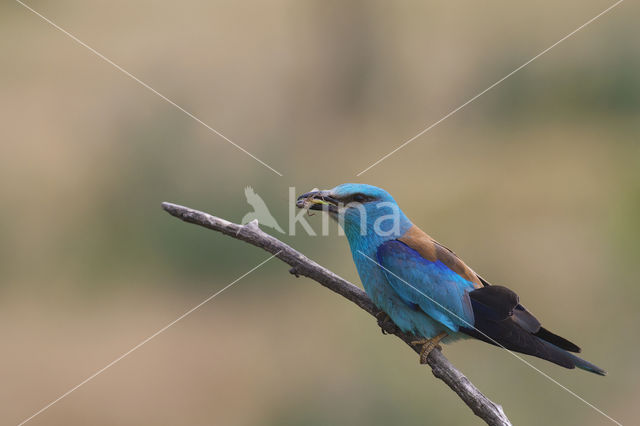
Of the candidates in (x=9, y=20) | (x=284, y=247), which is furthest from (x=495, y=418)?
(x=9, y=20)

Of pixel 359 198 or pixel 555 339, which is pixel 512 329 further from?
pixel 359 198

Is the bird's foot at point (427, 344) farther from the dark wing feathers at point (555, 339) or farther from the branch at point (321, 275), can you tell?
the dark wing feathers at point (555, 339)

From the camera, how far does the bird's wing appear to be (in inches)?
74.3

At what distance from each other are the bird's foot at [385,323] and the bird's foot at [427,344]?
106 millimetres

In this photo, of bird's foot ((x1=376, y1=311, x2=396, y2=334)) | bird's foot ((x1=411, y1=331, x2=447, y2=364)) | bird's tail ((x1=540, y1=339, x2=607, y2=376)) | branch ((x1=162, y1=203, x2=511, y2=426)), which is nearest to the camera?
branch ((x1=162, y1=203, x2=511, y2=426))

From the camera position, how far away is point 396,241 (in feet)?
6.70

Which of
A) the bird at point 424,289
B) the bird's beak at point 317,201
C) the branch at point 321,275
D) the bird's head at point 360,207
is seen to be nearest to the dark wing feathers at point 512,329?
the bird at point 424,289

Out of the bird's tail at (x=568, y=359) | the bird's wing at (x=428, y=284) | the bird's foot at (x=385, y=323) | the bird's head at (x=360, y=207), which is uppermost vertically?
the bird's head at (x=360, y=207)

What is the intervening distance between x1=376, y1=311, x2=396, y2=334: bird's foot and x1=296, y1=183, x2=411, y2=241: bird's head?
0.25 metres

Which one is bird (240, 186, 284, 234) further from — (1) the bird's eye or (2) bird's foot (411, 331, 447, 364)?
(2) bird's foot (411, 331, 447, 364)

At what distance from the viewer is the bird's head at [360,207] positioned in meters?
2.03

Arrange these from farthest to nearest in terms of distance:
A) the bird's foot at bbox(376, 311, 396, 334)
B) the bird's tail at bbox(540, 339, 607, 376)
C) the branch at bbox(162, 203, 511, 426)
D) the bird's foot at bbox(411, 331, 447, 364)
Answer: the bird's foot at bbox(376, 311, 396, 334)
the bird's foot at bbox(411, 331, 447, 364)
the bird's tail at bbox(540, 339, 607, 376)
the branch at bbox(162, 203, 511, 426)

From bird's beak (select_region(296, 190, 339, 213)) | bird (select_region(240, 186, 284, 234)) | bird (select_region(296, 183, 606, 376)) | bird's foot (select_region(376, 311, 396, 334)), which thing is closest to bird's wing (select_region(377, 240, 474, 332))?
bird (select_region(296, 183, 606, 376))

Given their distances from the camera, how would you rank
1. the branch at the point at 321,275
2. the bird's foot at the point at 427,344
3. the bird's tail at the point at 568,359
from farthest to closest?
the bird's foot at the point at 427,344, the bird's tail at the point at 568,359, the branch at the point at 321,275
